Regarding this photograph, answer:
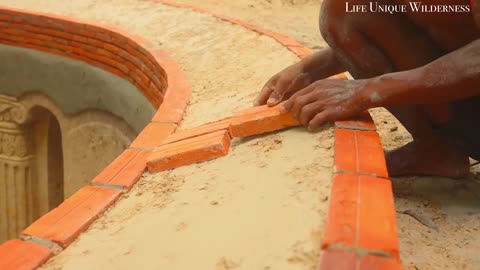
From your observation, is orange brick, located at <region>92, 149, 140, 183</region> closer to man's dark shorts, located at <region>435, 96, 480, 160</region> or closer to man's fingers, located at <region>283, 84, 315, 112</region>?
man's fingers, located at <region>283, 84, 315, 112</region>

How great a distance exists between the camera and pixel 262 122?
7.51 feet

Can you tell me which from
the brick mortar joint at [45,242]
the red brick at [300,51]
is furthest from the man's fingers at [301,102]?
the red brick at [300,51]

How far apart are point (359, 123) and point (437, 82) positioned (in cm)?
34

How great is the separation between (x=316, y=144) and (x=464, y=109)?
55cm

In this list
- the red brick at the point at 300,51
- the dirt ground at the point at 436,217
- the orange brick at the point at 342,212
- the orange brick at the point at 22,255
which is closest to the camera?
the orange brick at the point at 342,212

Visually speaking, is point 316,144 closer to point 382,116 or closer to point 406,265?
point 406,265

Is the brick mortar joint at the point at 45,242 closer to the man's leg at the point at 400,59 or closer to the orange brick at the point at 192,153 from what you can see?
the orange brick at the point at 192,153

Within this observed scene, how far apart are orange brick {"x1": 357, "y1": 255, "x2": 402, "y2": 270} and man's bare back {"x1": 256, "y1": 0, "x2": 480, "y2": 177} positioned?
0.71m

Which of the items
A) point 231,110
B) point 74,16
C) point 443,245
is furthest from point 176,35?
point 443,245

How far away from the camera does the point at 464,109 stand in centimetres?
213

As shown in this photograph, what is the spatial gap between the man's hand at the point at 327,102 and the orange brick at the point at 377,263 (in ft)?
2.50

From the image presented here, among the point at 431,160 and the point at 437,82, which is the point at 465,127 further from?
the point at 437,82

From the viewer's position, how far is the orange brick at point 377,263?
128 centimetres

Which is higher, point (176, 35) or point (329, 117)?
point (176, 35)
